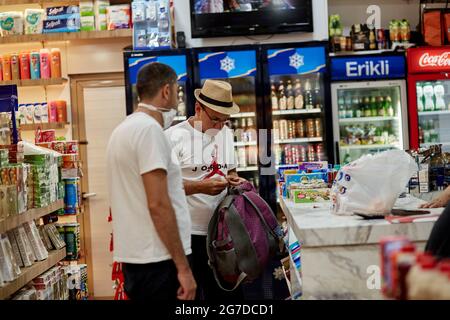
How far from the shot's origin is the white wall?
5574 millimetres

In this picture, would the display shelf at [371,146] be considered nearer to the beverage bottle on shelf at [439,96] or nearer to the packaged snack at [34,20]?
the beverage bottle on shelf at [439,96]

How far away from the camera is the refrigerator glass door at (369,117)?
5.49 metres

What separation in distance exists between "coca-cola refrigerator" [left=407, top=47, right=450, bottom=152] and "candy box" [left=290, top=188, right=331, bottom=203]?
236cm

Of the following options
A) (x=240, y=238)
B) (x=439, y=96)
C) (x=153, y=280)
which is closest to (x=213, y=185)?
(x=240, y=238)

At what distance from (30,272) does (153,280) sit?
3.02 ft

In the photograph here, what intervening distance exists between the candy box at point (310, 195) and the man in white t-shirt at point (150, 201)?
0.97 meters

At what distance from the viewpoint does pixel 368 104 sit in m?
5.86

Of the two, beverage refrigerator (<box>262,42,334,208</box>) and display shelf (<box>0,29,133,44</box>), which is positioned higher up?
display shelf (<box>0,29,133,44</box>)

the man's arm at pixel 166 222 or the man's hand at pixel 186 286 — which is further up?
the man's arm at pixel 166 222

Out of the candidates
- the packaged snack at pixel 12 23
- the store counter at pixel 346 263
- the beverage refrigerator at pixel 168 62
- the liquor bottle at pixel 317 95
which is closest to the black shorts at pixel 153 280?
the store counter at pixel 346 263

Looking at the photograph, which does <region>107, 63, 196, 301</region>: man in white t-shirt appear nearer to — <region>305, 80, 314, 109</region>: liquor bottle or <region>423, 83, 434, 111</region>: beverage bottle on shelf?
<region>305, 80, 314, 109</region>: liquor bottle

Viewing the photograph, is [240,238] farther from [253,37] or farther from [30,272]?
[253,37]

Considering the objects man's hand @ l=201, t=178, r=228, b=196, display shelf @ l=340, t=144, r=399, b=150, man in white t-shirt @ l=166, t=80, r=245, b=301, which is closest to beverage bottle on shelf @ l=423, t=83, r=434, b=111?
display shelf @ l=340, t=144, r=399, b=150

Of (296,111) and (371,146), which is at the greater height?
(296,111)
